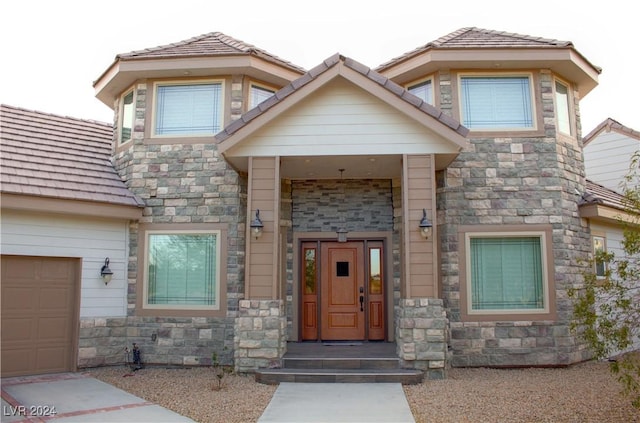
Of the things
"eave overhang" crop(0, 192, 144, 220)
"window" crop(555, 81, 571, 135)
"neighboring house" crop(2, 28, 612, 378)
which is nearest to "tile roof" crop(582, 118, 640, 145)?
"neighboring house" crop(2, 28, 612, 378)

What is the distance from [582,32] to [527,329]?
21.5ft

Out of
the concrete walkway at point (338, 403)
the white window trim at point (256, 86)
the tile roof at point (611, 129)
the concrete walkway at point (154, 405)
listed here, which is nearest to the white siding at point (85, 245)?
the concrete walkway at point (154, 405)

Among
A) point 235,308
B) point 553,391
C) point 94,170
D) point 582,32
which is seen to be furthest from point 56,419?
point 582,32

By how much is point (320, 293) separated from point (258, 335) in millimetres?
2538

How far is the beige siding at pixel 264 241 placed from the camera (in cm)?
781

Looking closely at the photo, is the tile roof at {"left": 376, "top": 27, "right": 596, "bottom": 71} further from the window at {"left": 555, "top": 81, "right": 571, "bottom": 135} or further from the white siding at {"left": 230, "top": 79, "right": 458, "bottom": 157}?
the white siding at {"left": 230, "top": 79, "right": 458, "bottom": 157}

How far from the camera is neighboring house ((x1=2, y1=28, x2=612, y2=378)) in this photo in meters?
7.98

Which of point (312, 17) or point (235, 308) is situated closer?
point (235, 308)

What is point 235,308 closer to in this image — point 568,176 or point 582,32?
point 568,176

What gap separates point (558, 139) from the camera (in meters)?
9.16

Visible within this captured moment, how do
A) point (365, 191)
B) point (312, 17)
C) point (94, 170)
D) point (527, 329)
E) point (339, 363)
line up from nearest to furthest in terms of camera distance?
point (339, 363) < point (527, 329) < point (94, 170) < point (365, 191) < point (312, 17)

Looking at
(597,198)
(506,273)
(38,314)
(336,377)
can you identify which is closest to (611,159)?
(597,198)

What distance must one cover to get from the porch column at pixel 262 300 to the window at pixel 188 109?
6.98ft

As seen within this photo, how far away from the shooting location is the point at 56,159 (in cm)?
904
